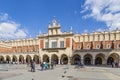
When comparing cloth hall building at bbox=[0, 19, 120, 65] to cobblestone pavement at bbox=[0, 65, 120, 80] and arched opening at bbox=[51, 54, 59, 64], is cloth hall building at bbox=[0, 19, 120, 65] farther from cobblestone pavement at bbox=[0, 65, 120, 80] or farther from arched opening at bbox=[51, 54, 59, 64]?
cobblestone pavement at bbox=[0, 65, 120, 80]

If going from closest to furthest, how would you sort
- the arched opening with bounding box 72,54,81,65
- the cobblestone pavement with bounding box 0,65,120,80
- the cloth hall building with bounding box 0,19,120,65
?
the cobblestone pavement with bounding box 0,65,120,80 → the cloth hall building with bounding box 0,19,120,65 → the arched opening with bounding box 72,54,81,65

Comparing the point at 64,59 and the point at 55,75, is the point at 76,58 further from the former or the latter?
the point at 55,75

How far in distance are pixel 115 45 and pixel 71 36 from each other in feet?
45.0

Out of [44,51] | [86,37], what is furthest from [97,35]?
[44,51]

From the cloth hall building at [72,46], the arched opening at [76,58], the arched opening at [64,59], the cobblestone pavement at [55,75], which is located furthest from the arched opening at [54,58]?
the cobblestone pavement at [55,75]

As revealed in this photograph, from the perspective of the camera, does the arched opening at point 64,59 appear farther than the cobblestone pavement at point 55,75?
Yes

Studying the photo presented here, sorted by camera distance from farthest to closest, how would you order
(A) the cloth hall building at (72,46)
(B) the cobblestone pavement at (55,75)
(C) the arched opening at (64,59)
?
(C) the arched opening at (64,59)
(A) the cloth hall building at (72,46)
(B) the cobblestone pavement at (55,75)

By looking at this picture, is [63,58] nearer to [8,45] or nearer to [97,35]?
[97,35]

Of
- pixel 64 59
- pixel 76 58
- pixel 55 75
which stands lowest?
pixel 64 59

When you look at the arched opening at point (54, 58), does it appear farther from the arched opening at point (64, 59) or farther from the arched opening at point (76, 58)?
the arched opening at point (76, 58)

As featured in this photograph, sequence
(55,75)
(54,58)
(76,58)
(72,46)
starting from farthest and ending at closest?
(54,58) < (76,58) < (72,46) < (55,75)

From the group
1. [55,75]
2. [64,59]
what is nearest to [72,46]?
[64,59]

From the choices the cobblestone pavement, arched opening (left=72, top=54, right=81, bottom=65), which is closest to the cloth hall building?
arched opening (left=72, top=54, right=81, bottom=65)

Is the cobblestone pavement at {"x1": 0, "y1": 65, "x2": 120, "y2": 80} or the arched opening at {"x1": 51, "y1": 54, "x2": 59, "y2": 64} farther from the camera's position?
the arched opening at {"x1": 51, "y1": 54, "x2": 59, "y2": 64}
